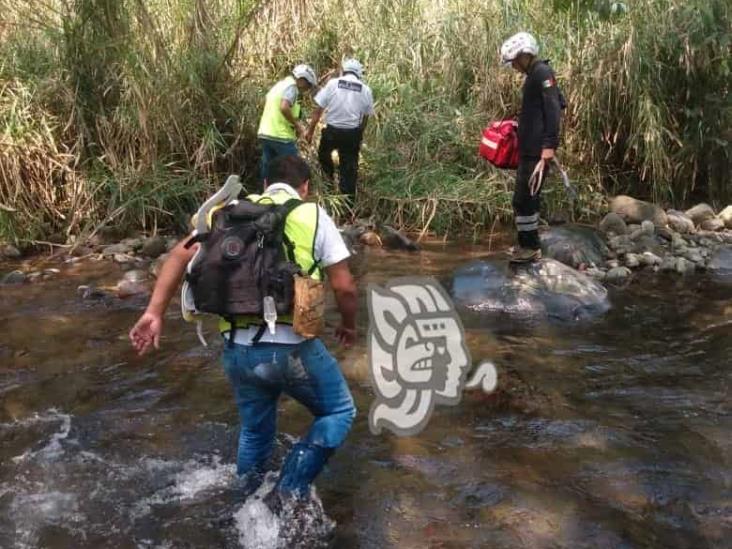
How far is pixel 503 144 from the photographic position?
253 inches

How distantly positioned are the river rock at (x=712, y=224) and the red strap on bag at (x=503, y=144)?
3.31 meters

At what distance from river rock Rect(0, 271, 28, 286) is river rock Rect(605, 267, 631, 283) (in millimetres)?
5189

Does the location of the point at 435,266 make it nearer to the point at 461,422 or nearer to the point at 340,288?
the point at 461,422

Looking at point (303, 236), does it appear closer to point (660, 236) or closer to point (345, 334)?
point (345, 334)

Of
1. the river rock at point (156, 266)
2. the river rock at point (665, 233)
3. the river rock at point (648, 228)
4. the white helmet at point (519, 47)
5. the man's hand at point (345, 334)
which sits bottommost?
the river rock at point (156, 266)

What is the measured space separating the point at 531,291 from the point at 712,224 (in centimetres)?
337

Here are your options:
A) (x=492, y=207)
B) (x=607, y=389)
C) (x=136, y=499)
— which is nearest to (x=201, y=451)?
(x=136, y=499)

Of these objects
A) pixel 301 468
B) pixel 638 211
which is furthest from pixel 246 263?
pixel 638 211

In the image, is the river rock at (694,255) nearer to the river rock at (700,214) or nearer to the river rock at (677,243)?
the river rock at (677,243)

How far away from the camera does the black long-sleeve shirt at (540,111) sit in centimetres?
598

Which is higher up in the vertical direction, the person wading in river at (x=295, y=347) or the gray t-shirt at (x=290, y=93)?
the gray t-shirt at (x=290, y=93)

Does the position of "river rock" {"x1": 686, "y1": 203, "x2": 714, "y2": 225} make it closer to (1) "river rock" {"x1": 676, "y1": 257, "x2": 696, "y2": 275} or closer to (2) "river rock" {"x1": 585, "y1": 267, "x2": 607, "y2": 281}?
(1) "river rock" {"x1": 676, "y1": 257, "x2": 696, "y2": 275}

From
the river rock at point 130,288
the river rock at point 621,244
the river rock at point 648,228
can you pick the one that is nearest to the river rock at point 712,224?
the river rock at point 648,228

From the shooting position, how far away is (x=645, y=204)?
880 centimetres
